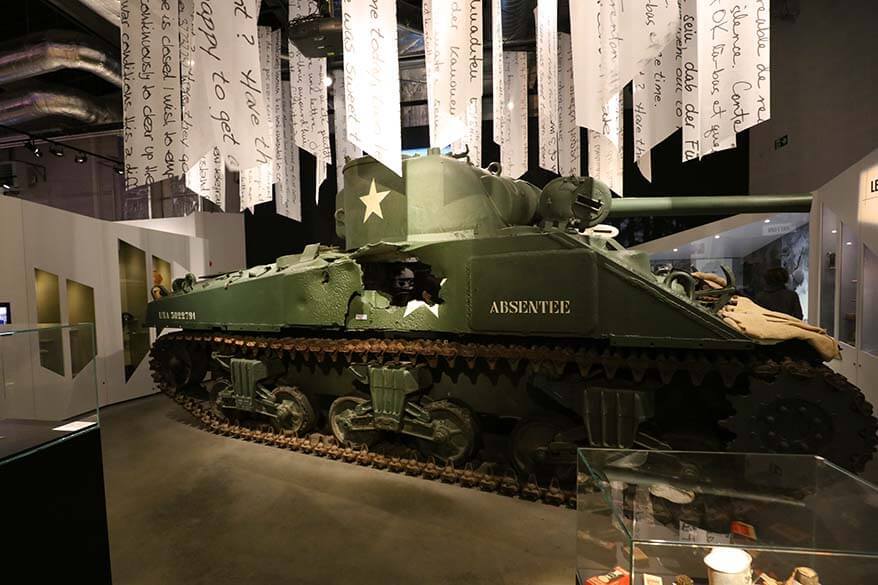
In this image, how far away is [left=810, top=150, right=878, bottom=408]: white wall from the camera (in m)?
4.98

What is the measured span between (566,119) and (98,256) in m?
8.19

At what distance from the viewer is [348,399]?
5.34 meters

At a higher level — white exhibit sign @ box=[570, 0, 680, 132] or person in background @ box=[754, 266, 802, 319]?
white exhibit sign @ box=[570, 0, 680, 132]

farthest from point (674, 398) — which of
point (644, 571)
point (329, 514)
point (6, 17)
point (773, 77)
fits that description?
point (6, 17)

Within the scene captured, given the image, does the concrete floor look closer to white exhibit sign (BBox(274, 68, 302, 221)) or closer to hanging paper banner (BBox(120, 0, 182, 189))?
hanging paper banner (BBox(120, 0, 182, 189))

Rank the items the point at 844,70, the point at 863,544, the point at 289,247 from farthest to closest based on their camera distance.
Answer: the point at 289,247 → the point at 844,70 → the point at 863,544

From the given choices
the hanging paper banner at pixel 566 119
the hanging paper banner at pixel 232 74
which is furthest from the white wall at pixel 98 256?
the hanging paper banner at pixel 566 119

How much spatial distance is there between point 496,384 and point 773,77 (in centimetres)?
770

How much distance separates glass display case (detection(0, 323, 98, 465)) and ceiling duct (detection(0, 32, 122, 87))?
24.6ft

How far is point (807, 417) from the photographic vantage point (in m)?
3.26

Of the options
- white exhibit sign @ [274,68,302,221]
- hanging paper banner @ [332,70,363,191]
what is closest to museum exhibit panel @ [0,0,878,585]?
white exhibit sign @ [274,68,302,221]

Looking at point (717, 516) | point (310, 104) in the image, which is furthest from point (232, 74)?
point (310, 104)

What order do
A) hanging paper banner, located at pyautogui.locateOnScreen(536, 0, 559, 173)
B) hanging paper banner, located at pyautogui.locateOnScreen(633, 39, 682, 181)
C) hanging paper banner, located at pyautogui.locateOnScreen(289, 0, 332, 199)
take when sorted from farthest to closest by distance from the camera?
hanging paper banner, located at pyautogui.locateOnScreen(289, 0, 332, 199), hanging paper banner, located at pyautogui.locateOnScreen(536, 0, 559, 173), hanging paper banner, located at pyautogui.locateOnScreen(633, 39, 682, 181)

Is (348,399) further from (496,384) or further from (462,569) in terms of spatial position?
(462,569)
